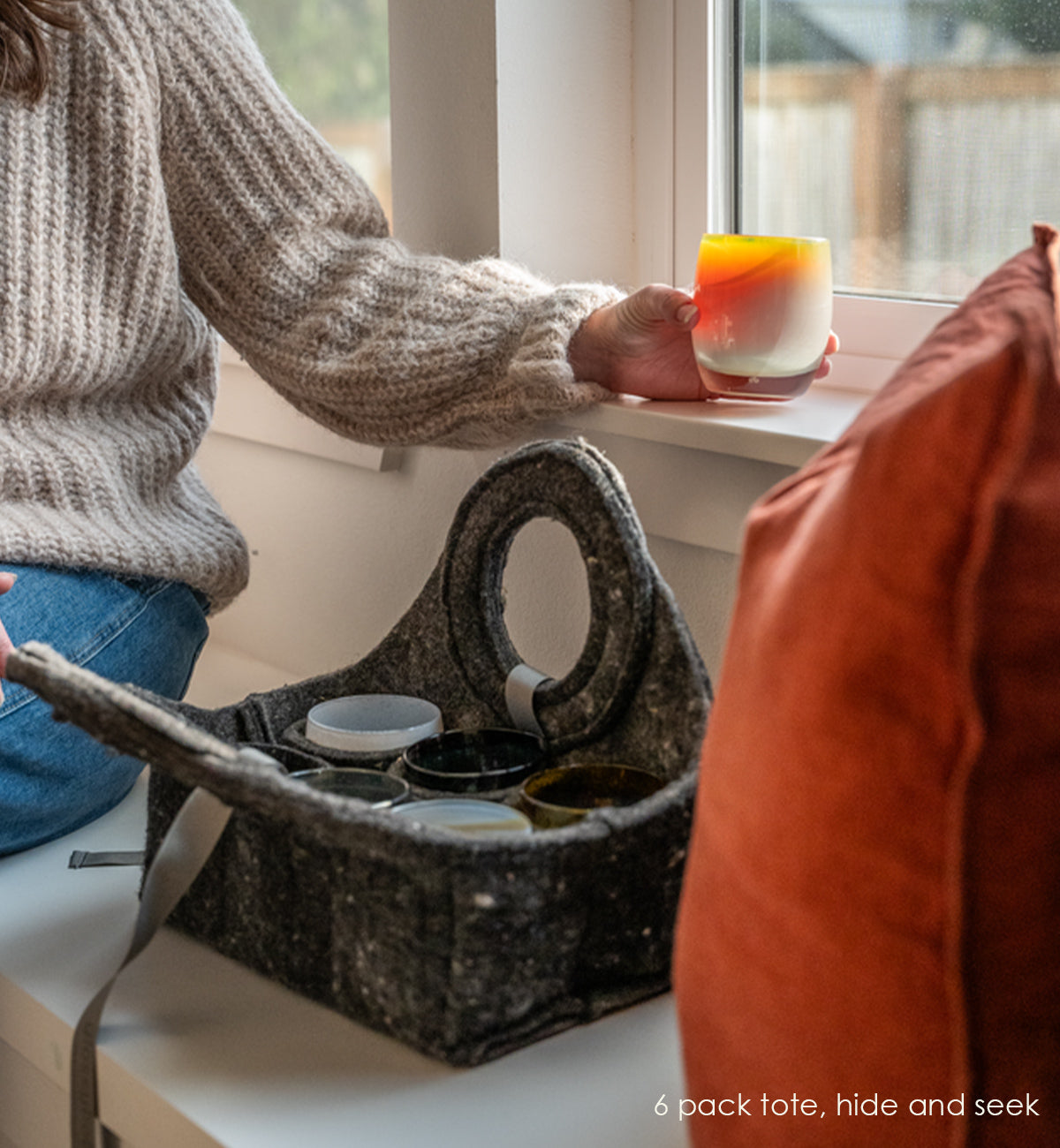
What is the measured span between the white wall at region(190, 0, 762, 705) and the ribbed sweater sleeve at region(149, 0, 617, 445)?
0.31ft

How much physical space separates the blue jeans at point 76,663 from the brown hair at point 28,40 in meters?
0.35

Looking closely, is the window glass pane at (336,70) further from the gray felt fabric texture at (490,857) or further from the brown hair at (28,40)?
the gray felt fabric texture at (490,857)

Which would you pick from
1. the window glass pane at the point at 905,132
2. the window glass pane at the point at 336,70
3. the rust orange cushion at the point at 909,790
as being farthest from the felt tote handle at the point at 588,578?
the window glass pane at the point at 336,70

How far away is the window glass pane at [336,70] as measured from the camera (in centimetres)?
149

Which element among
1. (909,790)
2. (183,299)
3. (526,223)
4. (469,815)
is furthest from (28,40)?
(909,790)

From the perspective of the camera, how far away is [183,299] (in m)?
1.08

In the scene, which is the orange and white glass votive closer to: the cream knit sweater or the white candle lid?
the cream knit sweater

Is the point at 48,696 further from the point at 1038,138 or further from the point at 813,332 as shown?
the point at 1038,138

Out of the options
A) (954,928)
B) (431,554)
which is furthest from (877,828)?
(431,554)

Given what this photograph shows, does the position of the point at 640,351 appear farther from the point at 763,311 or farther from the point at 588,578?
the point at 588,578

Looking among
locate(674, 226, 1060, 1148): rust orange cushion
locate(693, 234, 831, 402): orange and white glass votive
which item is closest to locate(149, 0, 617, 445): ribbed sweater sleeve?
locate(693, 234, 831, 402): orange and white glass votive

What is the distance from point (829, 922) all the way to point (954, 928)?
40 millimetres

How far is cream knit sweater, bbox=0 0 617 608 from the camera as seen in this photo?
95 centimetres

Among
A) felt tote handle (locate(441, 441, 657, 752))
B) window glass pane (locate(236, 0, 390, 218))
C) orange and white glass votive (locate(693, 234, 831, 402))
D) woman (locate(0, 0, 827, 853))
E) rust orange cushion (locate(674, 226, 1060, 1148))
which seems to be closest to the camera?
rust orange cushion (locate(674, 226, 1060, 1148))
